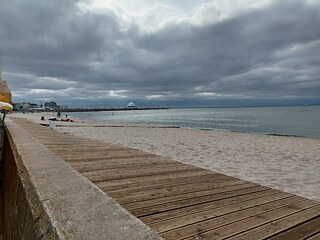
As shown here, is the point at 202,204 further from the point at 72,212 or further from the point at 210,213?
the point at 72,212

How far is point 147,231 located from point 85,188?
3.38ft

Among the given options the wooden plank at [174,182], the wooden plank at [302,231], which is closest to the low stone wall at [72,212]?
the wooden plank at [174,182]

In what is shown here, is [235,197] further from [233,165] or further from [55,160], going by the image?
[233,165]

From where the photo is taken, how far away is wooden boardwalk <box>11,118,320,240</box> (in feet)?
7.09

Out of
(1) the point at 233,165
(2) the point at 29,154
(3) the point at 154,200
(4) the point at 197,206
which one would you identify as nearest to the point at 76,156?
(2) the point at 29,154

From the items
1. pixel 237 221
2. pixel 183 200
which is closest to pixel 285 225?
pixel 237 221

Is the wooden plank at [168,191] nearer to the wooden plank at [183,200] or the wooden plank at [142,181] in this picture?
the wooden plank at [183,200]

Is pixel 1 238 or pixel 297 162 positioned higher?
pixel 297 162

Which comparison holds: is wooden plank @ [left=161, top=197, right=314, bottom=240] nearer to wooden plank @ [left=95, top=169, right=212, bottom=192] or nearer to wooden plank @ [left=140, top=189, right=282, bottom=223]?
wooden plank @ [left=140, top=189, right=282, bottom=223]

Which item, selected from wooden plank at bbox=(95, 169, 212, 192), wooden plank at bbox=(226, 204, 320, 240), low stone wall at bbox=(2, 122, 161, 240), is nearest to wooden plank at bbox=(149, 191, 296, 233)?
wooden plank at bbox=(226, 204, 320, 240)

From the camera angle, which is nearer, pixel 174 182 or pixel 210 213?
pixel 210 213

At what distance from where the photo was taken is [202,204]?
272 centimetres

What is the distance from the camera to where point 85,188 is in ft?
7.80

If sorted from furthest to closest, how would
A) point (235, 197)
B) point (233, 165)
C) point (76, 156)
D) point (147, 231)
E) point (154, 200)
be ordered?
point (233, 165) < point (76, 156) < point (235, 197) < point (154, 200) < point (147, 231)
